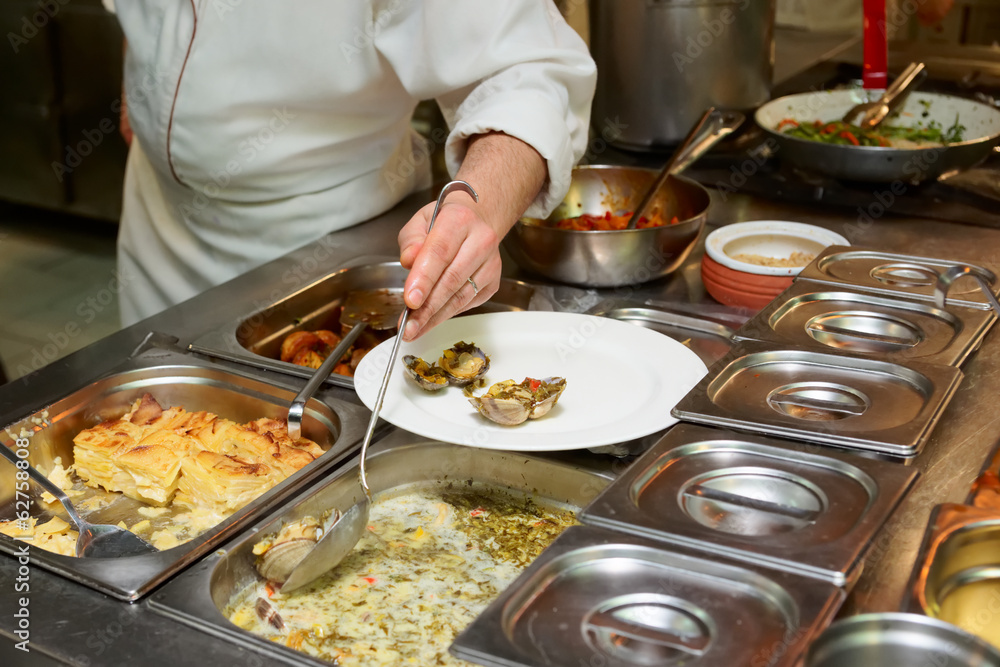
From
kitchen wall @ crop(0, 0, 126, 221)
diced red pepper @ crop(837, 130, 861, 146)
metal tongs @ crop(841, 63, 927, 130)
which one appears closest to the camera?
diced red pepper @ crop(837, 130, 861, 146)

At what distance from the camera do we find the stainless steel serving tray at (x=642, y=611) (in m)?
0.70

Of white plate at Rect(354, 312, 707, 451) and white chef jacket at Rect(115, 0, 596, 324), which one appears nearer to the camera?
white plate at Rect(354, 312, 707, 451)

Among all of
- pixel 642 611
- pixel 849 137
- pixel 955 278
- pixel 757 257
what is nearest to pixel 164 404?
pixel 642 611

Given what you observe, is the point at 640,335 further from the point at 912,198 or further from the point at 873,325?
the point at 912,198

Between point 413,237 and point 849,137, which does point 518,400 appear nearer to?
point 413,237

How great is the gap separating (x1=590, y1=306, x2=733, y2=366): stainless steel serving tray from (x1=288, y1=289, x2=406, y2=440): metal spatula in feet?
1.02

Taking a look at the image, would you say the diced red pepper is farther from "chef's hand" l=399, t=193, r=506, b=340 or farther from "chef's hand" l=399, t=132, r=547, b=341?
"chef's hand" l=399, t=193, r=506, b=340

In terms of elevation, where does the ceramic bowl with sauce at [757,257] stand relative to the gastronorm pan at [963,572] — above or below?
below

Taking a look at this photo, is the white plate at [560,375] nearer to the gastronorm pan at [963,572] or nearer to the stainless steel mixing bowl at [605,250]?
the stainless steel mixing bowl at [605,250]

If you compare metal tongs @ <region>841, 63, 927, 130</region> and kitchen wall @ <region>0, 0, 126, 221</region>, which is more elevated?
metal tongs @ <region>841, 63, 927, 130</region>

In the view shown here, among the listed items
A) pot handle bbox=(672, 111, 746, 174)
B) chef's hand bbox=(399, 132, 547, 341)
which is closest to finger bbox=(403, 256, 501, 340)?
chef's hand bbox=(399, 132, 547, 341)

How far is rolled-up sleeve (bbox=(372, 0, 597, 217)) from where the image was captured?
1395mm

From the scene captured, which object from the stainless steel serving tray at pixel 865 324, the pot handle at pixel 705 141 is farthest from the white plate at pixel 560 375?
the pot handle at pixel 705 141

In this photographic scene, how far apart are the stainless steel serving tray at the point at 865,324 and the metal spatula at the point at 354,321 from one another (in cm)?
51
